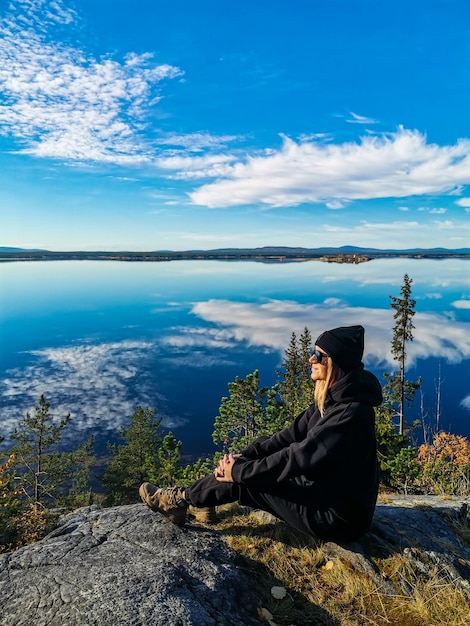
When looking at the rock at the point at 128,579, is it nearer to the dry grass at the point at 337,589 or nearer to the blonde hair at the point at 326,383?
the dry grass at the point at 337,589

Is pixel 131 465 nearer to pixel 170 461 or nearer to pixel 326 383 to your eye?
pixel 170 461

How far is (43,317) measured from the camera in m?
138

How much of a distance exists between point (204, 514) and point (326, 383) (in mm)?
2667

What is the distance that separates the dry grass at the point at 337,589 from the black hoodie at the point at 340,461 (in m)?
0.51

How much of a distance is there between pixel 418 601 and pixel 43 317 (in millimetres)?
148910

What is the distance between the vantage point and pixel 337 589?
4445 mm

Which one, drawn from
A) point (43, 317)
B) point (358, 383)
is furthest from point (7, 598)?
point (43, 317)

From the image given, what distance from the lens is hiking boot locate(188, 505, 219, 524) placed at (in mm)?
5637

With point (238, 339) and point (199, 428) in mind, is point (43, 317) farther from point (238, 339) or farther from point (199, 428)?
point (199, 428)

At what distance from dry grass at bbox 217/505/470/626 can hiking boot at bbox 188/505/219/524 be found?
0.47 m

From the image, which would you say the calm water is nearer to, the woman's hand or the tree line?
the tree line

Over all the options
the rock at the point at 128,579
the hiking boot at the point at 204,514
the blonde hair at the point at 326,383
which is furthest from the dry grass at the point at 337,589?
the blonde hair at the point at 326,383

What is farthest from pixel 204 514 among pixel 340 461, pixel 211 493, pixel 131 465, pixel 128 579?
pixel 131 465

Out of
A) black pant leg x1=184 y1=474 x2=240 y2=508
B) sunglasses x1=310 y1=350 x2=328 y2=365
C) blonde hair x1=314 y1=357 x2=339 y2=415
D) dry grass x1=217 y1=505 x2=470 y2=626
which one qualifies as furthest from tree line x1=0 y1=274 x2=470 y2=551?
sunglasses x1=310 y1=350 x2=328 y2=365
